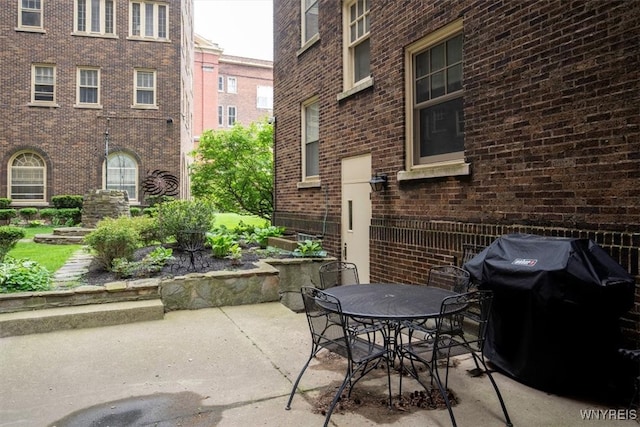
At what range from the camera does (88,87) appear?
19.3 m

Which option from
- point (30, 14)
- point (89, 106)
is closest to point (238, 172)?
point (89, 106)

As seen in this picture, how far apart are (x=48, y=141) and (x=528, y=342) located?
20.4 meters

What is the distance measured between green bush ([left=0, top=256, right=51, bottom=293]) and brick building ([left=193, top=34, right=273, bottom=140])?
107 feet

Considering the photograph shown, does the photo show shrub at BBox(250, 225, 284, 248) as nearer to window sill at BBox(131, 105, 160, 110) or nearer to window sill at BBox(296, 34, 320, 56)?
window sill at BBox(296, 34, 320, 56)

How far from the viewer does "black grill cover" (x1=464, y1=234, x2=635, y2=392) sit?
311cm

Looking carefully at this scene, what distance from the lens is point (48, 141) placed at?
18672 millimetres

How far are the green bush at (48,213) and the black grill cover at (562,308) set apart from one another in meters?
17.8

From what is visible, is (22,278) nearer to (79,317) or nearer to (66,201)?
(79,317)

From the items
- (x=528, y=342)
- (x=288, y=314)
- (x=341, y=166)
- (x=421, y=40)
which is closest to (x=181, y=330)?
(x=288, y=314)

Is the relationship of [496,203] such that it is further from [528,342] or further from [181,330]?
[181,330]

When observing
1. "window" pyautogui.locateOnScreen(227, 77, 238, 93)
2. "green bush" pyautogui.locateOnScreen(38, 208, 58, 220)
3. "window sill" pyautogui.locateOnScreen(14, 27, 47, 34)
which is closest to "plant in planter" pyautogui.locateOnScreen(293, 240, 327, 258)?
"green bush" pyautogui.locateOnScreen(38, 208, 58, 220)

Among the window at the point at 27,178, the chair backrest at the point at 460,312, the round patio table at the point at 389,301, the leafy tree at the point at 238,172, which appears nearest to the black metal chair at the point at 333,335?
the round patio table at the point at 389,301

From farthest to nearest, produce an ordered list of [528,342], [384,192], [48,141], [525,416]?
[48,141], [384,192], [528,342], [525,416]

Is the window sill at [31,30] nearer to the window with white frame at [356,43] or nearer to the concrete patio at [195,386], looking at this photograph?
the window with white frame at [356,43]
